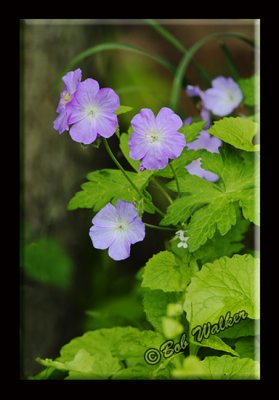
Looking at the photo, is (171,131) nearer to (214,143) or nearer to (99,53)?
(214,143)

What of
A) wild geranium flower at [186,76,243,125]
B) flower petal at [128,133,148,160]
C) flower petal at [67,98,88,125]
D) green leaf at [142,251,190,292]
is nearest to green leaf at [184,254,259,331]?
green leaf at [142,251,190,292]

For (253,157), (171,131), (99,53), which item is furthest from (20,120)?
(99,53)

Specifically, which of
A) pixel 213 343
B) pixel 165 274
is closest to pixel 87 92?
pixel 165 274

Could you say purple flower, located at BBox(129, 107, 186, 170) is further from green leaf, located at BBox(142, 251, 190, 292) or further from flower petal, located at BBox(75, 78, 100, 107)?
green leaf, located at BBox(142, 251, 190, 292)

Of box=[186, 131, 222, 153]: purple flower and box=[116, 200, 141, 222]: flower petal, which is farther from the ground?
box=[186, 131, 222, 153]: purple flower

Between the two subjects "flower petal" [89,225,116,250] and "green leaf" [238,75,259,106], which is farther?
"green leaf" [238,75,259,106]

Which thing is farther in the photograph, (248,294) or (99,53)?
(99,53)

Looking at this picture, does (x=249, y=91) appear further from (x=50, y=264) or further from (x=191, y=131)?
(x=50, y=264)
